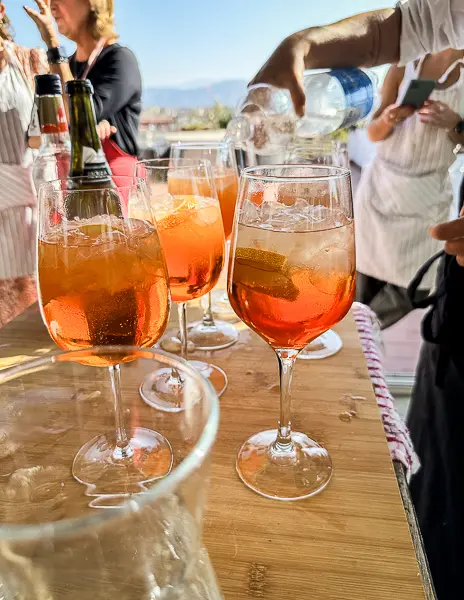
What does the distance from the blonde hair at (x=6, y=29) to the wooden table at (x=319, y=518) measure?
1.15 m

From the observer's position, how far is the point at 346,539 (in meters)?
0.37

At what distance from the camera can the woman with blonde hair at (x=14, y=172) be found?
115 cm

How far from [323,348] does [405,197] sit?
1.02 metres

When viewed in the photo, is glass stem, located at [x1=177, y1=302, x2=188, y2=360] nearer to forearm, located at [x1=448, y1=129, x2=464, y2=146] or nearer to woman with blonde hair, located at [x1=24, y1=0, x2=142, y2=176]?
woman with blonde hair, located at [x1=24, y1=0, x2=142, y2=176]

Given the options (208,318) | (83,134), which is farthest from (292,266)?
(83,134)

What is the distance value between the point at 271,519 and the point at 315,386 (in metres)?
0.21

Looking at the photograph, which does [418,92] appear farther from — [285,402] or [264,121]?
[285,402]

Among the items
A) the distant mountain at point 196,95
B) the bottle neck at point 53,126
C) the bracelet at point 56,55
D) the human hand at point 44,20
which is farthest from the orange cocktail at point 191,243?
the distant mountain at point 196,95

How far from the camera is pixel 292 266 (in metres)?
0.42

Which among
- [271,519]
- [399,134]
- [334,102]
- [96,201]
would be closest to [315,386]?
[271,519]

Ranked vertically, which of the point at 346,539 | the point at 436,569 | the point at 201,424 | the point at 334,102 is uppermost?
the point at 334,102

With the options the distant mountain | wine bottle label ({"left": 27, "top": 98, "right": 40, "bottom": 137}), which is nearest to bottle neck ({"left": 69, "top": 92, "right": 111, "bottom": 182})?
wine bottle label ({"left": 27, "top": 98, "right": 40, "bottom": 137})

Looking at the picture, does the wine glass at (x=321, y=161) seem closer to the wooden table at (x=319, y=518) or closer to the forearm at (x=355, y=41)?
the wooden table at (x=319, y=518)

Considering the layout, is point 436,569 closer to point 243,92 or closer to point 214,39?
point 243,92
